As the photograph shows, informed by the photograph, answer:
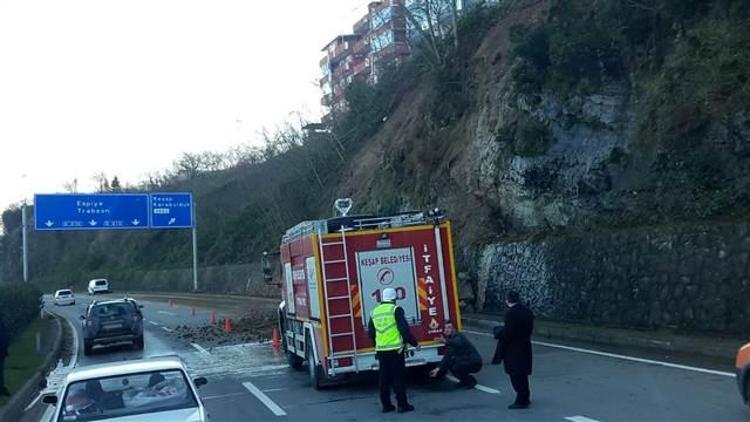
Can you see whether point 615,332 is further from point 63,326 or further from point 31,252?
point 31,252

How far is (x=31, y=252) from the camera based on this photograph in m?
128

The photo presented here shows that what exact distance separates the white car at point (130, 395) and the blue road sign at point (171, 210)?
44.5 metres

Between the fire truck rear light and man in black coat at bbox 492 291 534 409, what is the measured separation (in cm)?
343

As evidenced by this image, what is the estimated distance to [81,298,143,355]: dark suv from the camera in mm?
26578

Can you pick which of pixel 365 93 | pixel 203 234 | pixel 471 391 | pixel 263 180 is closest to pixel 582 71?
pixel 471 391

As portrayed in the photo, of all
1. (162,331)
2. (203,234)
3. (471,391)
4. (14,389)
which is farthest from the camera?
(203,234)

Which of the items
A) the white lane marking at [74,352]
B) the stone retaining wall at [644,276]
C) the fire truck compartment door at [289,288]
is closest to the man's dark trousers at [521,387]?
the fire truck compartment door at [289,288]

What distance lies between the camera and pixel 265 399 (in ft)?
48.9

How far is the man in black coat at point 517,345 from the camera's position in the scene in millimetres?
11773

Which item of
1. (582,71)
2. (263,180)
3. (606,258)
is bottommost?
(606,258)

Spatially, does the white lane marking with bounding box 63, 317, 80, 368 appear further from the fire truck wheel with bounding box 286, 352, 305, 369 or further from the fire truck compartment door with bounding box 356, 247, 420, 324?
the fire truck compartment door with bounding box 356, 247, 420, 324

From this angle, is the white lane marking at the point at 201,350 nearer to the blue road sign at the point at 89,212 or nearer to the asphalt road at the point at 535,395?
the asphalt road at the point at 535,395

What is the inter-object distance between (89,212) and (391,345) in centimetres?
4032

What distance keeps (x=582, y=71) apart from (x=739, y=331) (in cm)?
1125
